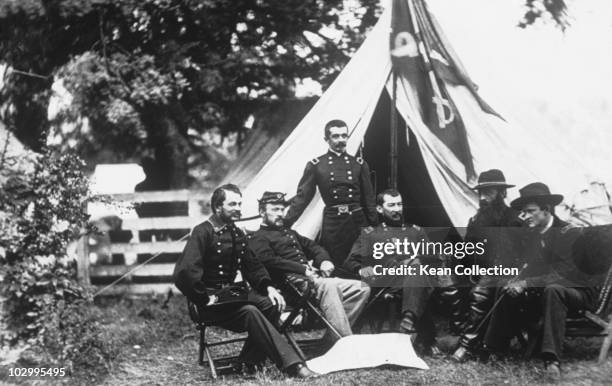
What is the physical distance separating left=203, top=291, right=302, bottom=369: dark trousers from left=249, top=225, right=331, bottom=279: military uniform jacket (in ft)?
1.73

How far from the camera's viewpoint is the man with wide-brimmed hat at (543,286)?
148 inches

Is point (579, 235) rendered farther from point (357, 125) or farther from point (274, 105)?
point (274, 105)

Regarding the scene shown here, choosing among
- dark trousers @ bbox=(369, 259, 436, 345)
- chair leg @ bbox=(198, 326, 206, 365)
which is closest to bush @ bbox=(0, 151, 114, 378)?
chair leg @ bbox=(198, 326, 206, 365)

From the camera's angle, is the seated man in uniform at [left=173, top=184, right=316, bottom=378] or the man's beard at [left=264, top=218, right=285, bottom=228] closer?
the seated man in uniform at [left=173, top=184, right=316, bottom=378]

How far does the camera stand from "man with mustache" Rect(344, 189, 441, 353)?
409cm

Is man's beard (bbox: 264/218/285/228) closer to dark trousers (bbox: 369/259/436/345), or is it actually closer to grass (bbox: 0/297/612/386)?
dark trousers (bbox: 369/259/436/345)

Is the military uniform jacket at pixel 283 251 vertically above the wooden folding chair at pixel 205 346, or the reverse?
the military uniform jacket at pixel 283 251

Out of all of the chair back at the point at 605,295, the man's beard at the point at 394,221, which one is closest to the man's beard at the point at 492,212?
the man's beard at the point at 394,221

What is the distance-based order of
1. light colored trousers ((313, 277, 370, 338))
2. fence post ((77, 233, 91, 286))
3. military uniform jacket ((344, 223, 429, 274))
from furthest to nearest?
fence post ((77, 233, 91, 286))
military uniform jacket ((344, 223, 429, 274))
light colored trousers ((313, 277, 370, 338))

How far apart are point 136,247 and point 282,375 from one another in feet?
12.0

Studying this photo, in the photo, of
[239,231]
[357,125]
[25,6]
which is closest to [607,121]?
[357,125]

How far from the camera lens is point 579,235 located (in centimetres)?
403

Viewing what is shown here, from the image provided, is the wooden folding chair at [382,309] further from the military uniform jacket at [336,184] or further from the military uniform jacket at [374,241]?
the military uniform jacket at [336,184]

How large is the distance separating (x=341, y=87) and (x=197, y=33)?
2.42 meters
